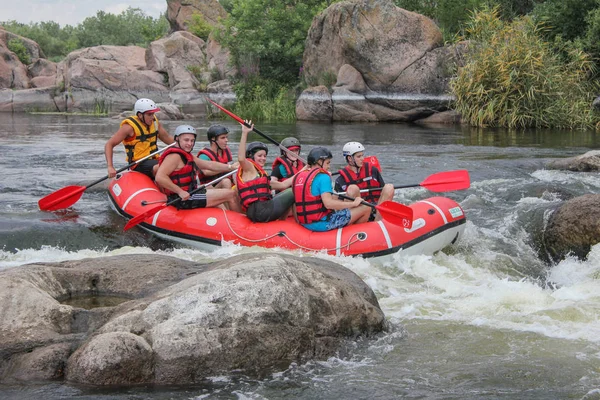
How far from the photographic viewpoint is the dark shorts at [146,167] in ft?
28.0

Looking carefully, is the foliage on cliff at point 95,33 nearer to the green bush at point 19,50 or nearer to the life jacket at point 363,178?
the green bush at point 19,50

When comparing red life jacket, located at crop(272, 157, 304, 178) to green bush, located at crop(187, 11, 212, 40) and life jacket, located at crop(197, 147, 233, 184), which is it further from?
green bush, located at crop(187, 11, 212, 40)

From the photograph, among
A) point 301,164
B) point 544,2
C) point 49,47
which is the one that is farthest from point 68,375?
point 49,47

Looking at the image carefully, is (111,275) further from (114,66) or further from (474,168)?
(114,66)

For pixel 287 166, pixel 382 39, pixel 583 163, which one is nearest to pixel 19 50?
pixel 382 39

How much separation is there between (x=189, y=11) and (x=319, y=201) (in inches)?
1067

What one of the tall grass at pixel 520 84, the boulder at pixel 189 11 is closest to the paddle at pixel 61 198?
the tall grass at pixel 520 84

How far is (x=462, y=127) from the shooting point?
18281 mm

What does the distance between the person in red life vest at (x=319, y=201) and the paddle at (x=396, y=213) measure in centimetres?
23

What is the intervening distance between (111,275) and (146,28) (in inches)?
1238

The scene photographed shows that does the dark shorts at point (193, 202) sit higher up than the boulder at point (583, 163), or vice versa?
the boulder at point (583, 163)

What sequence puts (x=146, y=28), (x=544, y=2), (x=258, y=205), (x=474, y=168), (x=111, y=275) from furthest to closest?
(x=146, y=28) → (x=544, y=2) → (x=474, y=168) → (x=258, y=205) → (x=111, y=275)

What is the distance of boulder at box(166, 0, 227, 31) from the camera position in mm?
32469

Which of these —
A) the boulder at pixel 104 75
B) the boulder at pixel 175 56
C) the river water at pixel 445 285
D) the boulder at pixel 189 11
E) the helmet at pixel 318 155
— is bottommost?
the river water at pixel 445 285
